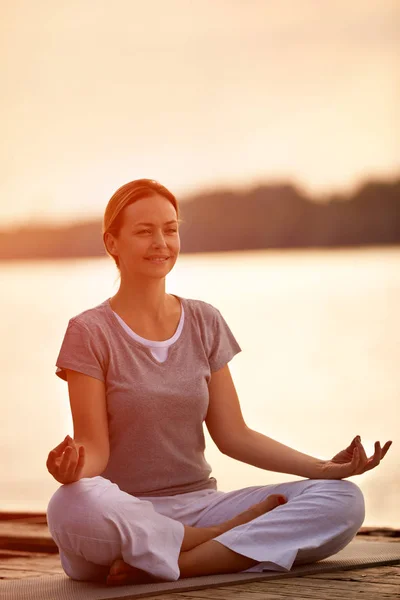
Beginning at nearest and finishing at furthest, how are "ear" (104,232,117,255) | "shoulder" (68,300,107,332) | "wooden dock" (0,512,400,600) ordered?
"wooden dock" (0,512,400,600) → "shoulder" (68,300,107,332) → "ear" (104,232,117,255)

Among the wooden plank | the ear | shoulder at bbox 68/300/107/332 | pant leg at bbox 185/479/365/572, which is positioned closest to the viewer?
pant leg at bbox 185/479/365/572

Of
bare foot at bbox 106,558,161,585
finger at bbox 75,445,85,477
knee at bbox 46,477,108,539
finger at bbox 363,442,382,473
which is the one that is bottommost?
bare foot at bbox 106,558,161,585

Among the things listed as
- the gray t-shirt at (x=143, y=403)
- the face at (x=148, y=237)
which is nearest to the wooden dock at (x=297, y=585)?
the gray t-shirt at (x=143, y=403)

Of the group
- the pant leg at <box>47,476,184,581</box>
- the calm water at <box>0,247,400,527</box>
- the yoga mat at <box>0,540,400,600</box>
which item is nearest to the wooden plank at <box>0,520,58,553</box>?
the calm water at <box>0,247,400,527</box>

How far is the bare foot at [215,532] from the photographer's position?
194 cm

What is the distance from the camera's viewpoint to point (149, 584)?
1912 mm

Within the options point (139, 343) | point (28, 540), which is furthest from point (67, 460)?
point (28, 540)

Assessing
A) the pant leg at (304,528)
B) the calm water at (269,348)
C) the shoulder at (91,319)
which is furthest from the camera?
the calm water at (269,348)

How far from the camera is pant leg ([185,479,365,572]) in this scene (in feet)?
6.56

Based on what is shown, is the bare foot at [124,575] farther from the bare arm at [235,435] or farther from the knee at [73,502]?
the bare arm at [235,435]

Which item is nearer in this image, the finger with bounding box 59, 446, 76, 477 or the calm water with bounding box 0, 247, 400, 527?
the finger with bounding box 59, 446, 76, 477

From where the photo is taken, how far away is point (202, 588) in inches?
73.5

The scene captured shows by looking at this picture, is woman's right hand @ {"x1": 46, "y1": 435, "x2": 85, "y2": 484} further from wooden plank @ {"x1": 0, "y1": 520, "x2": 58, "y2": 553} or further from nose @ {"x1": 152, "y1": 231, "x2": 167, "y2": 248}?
wooden plank @ {"x1": 0, "y1": 520, "x2": 58, "y2": 553}

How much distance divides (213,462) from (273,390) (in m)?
0.88
